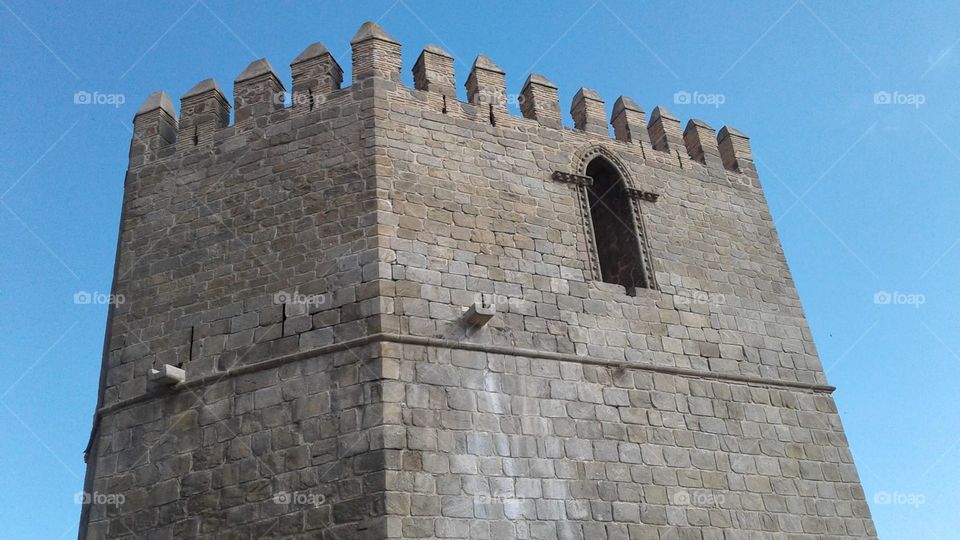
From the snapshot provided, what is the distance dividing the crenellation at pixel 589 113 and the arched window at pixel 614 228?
416 mm

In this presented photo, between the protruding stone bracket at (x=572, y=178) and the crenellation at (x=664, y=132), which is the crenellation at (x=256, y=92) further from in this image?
the crenellation at (x=664, y=132)

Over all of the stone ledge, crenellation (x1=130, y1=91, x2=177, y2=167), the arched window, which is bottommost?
the stone ledge

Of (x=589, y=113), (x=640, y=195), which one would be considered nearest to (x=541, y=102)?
(x=589, y=113)

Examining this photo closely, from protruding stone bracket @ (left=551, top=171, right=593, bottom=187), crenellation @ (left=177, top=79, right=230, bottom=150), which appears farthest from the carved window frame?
crenellation @ (left=177, top=79, right=230, bottom=150)

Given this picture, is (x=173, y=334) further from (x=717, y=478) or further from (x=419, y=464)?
(x=717, y=478)

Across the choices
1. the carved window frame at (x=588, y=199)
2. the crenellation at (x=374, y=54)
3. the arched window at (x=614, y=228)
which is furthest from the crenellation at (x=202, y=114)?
the arched window at (x=614, y=228)

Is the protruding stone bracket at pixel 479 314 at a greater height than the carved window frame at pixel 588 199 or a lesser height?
lesser

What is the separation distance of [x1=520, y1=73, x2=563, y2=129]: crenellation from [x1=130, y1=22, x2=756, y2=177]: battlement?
11 millimetres

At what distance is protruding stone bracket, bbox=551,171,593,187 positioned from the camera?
8.69 meters

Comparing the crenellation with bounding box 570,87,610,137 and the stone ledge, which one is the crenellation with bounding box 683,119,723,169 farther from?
the stone ledge

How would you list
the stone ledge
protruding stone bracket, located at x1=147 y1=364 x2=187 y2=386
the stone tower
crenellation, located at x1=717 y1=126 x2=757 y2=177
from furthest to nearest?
1. crenellation, located at x1=717 y1=126 x2=757 y2=177
2. protruding stone bracket, located at x1=147 y1=364 x2=187 y2=386
3. the stone ledge
4. the stone tower

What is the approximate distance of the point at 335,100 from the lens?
8375 millimetres

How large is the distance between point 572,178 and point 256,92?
332 centimetres

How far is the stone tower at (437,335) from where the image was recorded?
253 inches
